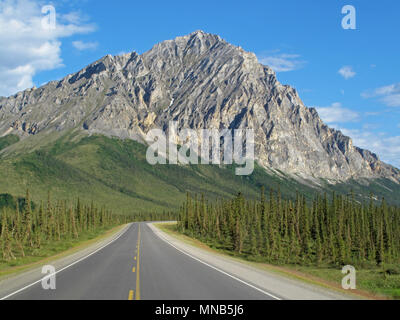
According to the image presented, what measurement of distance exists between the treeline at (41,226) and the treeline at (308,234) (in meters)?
29.4

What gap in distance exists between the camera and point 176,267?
24.9 meters

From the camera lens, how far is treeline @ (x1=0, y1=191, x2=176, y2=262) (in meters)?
→ 56.2

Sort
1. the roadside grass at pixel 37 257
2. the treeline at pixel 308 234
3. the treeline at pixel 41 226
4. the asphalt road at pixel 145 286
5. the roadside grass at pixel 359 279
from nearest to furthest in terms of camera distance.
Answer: the asphalt road at pixel 145 286
the roadside grass at pixel 359 279
the roadside grass at pixel 37 257
the treeline at pixel 41 226
the treeline at pixel 308 234

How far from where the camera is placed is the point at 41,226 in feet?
275

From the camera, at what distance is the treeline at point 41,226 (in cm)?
5619

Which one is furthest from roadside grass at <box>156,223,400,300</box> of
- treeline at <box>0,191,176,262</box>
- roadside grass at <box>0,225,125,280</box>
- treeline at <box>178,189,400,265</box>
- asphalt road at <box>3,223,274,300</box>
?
treeline at <box>0,191,176,262</box>

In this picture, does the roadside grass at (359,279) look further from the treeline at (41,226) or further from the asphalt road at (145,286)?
the treeline at (41,226)

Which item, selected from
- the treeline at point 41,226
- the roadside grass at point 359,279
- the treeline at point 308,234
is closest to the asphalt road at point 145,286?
the roadside grass at point 359,279

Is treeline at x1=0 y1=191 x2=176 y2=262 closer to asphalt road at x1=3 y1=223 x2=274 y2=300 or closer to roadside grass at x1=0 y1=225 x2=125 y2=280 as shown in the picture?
roadside grass at x1=0 y1=225 x2=125 y2=280
